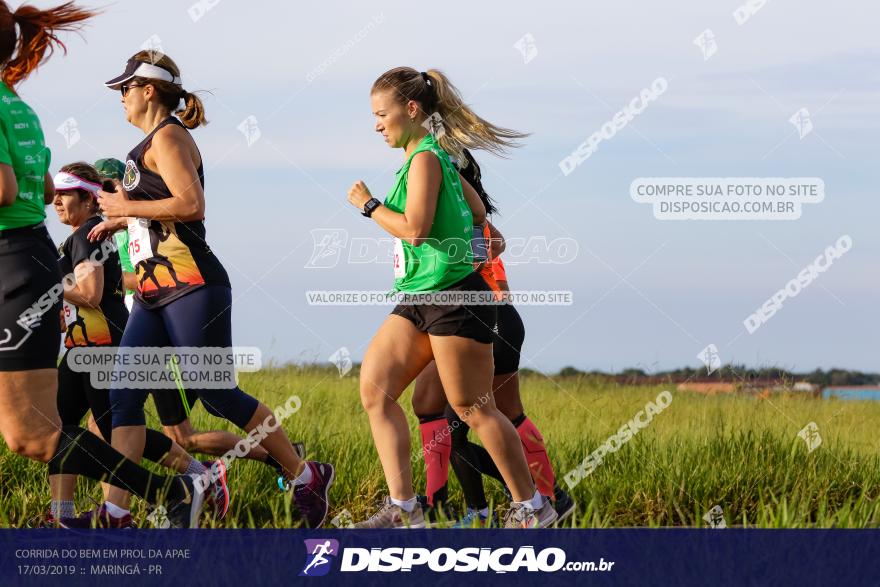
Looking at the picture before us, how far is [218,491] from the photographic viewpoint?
17.9 feet

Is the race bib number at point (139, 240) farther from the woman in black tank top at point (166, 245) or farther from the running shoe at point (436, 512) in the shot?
the running shoe at point (436, 512)

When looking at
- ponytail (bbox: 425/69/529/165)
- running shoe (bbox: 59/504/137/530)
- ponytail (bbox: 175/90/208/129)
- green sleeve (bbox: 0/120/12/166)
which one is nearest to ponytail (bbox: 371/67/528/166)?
ponytail (bbox: 425/69/529/165)

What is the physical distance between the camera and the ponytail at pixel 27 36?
4.93m

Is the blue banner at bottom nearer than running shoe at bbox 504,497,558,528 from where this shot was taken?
Yes

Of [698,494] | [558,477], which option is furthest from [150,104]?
[698,494]

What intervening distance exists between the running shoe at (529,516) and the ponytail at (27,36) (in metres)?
2.77

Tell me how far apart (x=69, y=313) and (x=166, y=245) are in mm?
878

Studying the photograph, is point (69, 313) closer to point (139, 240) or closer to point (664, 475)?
point (139, 240)

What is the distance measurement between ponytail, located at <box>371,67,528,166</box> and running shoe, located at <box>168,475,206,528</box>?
1.88 m

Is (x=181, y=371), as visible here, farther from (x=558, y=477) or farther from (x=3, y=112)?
(x=558, y=477)

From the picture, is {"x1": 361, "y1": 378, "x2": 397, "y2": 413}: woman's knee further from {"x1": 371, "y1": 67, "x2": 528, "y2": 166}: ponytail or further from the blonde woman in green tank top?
{"x1": 371, "y1": 67, "x2": 528, "y2": 166}: ponytail

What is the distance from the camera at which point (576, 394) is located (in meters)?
10.6

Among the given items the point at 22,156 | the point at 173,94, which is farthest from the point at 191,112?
the point at 22,156

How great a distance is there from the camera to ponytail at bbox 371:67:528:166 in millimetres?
5035
